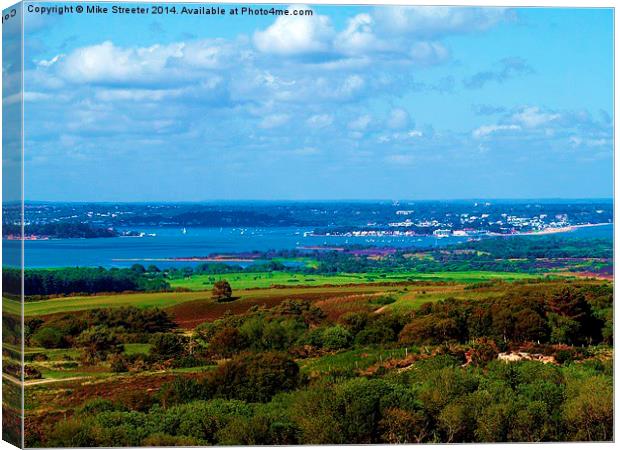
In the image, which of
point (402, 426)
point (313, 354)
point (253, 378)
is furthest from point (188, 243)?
point (402, 426)

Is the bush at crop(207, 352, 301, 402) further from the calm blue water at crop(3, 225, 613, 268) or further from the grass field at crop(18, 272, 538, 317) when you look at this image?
the calm blue water at crop(3, 225, 613, 268)

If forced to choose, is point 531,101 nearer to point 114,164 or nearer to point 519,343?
point 519,343

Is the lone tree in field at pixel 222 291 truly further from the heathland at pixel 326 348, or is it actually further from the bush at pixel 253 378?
the bush at pixel 253 378

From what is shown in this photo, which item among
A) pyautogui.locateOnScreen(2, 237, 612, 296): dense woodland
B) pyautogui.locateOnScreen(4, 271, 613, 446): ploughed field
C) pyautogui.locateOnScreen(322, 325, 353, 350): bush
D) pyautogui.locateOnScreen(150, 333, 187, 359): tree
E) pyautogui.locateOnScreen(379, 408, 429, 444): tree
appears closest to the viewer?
pyautogui.locateOnScreen(4, 271, 613, 446): ploughed field

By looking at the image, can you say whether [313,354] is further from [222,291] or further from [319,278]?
[222,291]

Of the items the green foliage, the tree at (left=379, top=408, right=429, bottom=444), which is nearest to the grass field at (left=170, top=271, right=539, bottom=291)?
the green foliage

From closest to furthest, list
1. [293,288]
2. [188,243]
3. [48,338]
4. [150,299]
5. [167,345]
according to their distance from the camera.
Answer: [48,338] → [167,345] → [150,299] → [293,288] → [188,243]
